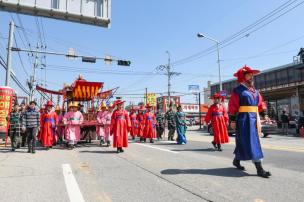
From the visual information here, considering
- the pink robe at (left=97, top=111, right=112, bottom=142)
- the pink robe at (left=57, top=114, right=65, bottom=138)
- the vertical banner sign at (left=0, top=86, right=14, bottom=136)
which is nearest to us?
the pink robe at (left=97, top=111, right=112, bottom=142)

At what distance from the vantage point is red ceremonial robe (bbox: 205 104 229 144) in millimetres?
10289

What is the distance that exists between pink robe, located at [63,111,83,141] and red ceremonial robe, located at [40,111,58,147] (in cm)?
65

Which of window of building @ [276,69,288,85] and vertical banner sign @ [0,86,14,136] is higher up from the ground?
window of building @ [276,69,288,85]

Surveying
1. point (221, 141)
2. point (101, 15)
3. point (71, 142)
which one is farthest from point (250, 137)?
point (101, 15)

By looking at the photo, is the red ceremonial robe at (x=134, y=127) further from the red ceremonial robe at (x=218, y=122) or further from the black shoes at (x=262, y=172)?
the black shoes at (x=262, y=172)

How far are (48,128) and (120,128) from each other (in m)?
3.65

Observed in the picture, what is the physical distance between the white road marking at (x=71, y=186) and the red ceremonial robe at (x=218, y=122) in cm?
502

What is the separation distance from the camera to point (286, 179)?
5.48 meters

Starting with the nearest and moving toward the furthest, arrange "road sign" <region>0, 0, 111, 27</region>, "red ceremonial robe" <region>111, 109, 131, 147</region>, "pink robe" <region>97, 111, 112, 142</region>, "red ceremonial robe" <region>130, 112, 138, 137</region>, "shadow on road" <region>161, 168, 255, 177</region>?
"shadow on road" <region>161, 168, 255, 177</region> → "red ceremonial robe" <region>111, 109, 131, 147</region> → "road sign" <region>0, 0, 111, 27</region> → "pink robe" <region>97, 111, 112, 142</region> → "red ceremonial robe" <region>130, 112, 138, 137</region>

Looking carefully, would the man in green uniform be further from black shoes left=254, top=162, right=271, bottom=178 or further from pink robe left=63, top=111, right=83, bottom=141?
black shoes left=254, top=162, right=271, bottom=178

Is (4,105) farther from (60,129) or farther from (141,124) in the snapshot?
(141,124)

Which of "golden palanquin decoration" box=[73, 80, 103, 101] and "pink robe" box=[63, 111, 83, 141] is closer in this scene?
"pink robe" box=[63, 111, 83, 141]

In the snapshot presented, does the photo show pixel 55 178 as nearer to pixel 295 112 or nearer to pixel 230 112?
pixel 230 112

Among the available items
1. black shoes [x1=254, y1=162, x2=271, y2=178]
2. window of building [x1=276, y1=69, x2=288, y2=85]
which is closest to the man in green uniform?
black shoes [x1=254, y1=162, x2=271, y2=178]
